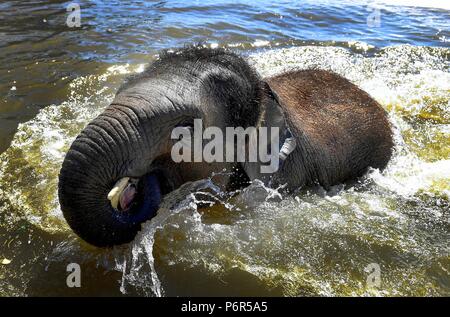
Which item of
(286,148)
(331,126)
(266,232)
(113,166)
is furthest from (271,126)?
(113,166)

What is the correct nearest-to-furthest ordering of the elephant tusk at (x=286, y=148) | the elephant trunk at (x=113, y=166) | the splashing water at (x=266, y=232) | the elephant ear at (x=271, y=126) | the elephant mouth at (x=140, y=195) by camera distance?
1. the elephant trunk at (x=113, y=166)
2. the elephant mouth at (x=140, y=195)
3. the splashing water at (x=266, y=232)
4. the elephant ear at (x=271, y=126)
5. the elephant tusk at (x=286, y=148)

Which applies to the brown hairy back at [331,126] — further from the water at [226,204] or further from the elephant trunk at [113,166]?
the elephant trunk at [113,166]

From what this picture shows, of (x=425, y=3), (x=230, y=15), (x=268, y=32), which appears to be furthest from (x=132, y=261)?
(x=425, y=3)

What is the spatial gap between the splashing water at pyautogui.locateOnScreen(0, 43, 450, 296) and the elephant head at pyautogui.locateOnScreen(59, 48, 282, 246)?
26cm

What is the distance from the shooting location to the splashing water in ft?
12.0

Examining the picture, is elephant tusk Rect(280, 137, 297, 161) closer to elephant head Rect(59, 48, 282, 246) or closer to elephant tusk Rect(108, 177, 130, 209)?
elephant head Rect(59, 48, 282, 246)

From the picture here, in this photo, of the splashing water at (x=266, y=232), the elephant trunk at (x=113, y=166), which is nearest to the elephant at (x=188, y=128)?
the elephant trunk at (x=113, y=166)

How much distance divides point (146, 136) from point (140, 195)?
1.51 ft

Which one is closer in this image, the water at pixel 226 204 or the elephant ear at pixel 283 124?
the water at pixel 226 204

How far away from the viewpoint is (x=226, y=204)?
4234 mm

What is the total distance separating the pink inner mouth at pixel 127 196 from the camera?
134 inches

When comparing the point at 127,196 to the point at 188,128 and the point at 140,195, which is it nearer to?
the point at 140,195

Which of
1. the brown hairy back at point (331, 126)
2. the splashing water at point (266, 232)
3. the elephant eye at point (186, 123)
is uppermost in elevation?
the elephant eye at point (186, 123)

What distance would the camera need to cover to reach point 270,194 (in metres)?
4.39
